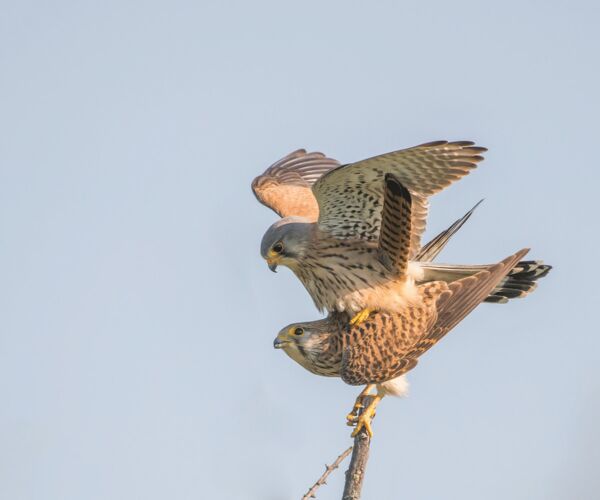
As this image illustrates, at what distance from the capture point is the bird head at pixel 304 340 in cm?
556

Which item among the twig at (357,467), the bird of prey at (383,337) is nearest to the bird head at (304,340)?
the bird of prey at (383,337)

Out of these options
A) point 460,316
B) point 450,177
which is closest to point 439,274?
point 460,316

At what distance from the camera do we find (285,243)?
5.75 metres

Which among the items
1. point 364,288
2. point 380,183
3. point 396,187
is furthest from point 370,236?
point 396,187

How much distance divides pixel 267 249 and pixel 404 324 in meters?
0.93

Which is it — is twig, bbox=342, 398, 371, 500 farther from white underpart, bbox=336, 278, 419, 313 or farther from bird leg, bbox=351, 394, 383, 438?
white underpart, bbox=336, 278, 419, 313

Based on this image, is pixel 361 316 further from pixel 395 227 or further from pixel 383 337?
pixel 395 227

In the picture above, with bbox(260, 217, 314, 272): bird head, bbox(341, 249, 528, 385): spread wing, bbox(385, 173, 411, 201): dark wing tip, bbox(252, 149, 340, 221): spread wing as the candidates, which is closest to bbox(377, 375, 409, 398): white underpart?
bbox(341, 249, 528, 385): spread wing

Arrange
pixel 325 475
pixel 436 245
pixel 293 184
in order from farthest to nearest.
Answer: pixel 293 184 → pixel 436 245 → pixel 325 475

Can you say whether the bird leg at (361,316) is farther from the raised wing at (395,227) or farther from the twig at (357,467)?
the twig at (357,467)

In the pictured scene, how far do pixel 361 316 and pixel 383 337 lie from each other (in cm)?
26

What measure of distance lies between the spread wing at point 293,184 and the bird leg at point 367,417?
154cm

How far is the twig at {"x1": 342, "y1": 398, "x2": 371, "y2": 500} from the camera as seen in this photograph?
4531mm

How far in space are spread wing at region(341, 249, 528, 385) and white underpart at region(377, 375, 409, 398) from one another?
10.7 inches
